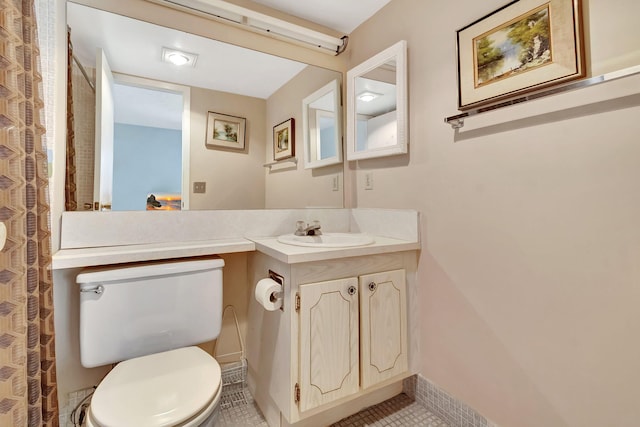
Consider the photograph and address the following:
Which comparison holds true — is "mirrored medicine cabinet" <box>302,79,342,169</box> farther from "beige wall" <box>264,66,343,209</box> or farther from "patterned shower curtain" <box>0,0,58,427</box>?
"patterned shower curtain" <box>0,0,58,427</box>

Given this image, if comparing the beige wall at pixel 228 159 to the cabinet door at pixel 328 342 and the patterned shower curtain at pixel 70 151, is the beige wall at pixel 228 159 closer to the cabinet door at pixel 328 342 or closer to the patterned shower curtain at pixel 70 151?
the patterned shower curtain at pixel 70 151

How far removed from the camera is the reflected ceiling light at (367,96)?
182 centimetres

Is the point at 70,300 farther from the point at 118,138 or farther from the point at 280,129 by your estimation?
the point at 280,129

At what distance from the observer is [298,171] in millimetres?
1903

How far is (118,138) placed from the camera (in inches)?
55.3

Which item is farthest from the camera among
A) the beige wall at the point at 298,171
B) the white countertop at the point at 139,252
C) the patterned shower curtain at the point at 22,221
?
the beige wall at the point at 298,171

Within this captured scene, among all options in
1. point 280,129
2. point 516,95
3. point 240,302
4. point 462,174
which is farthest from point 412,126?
point 240,302

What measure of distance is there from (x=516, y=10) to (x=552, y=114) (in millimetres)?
432

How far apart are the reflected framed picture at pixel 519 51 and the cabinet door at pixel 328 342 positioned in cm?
99

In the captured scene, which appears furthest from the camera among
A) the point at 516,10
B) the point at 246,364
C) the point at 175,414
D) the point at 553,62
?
the point at 246,364

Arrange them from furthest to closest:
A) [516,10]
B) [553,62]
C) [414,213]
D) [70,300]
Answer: [414,213] < [70,300] < [516,10] < [553,62]

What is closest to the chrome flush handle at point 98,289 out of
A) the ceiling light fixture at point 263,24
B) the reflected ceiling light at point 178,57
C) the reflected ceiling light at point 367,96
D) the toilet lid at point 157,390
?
the toilet lid at point 157,390

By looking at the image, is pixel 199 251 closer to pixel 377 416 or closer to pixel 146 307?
pixel 146 307

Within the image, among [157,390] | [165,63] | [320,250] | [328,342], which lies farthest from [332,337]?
[165,63]
